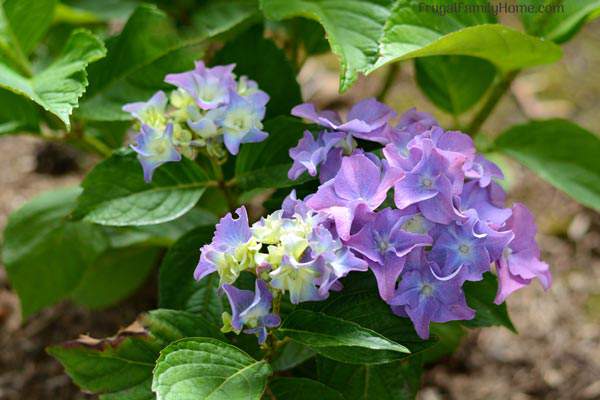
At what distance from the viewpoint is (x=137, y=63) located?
1.38 metres

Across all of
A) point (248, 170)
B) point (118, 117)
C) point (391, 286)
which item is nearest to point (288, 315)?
point (391, 286)

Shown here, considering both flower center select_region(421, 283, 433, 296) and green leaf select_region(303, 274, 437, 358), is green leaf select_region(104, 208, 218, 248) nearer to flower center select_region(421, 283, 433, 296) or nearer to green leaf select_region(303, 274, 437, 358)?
green leaf select_region(303, 274, 437, 358)

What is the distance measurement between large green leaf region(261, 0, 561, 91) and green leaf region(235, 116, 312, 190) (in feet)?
0.43

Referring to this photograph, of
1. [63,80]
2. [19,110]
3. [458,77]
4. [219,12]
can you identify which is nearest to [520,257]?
[458,77]

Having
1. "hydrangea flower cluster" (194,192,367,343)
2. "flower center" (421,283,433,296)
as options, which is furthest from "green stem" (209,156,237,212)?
"flower center" (421,283,433,296)

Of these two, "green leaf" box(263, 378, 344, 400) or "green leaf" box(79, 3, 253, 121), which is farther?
"green leaf" box(79, 3, 253, 121)

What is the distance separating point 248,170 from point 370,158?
0.84 ft

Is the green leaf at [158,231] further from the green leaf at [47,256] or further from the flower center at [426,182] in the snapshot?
the flower center at [426,182]

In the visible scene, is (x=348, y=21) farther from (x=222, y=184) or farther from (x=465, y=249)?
(x=465, y=249)

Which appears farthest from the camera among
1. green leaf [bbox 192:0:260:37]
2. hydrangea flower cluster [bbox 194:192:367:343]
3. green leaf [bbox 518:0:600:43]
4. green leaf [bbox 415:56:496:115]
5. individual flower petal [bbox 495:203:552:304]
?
green leaf [bbox 192:0:260:37]

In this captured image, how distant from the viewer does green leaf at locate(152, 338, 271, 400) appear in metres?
0.94

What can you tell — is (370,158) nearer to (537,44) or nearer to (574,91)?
(537,44)

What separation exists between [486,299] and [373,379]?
189 mm

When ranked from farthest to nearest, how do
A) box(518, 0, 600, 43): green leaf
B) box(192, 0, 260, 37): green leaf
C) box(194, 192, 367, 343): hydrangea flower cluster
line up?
box(192, 0, 260, 37): green leaf → box(518, 0, 600, 43): green leaf → box(194, 192, 367, 343): hydrangea flower cluster
